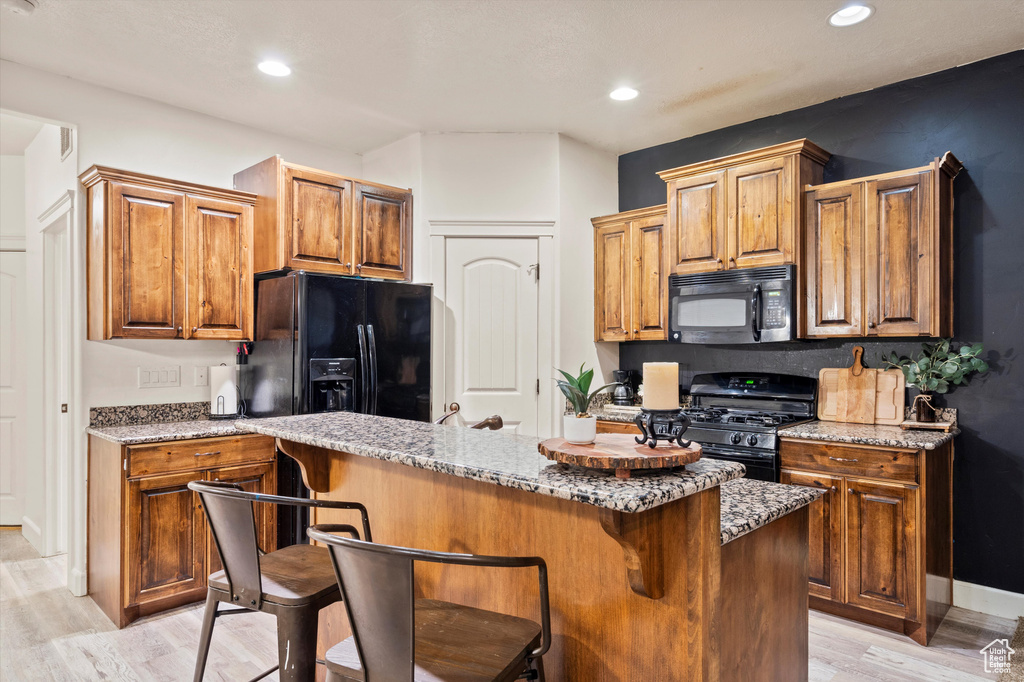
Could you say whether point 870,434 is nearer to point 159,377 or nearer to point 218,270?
point 218,270

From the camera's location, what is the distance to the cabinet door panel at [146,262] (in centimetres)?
314

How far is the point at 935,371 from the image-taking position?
3096 mm

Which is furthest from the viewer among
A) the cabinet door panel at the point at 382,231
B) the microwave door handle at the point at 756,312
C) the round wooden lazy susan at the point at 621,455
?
the cabinet door panel at the point at 382,231

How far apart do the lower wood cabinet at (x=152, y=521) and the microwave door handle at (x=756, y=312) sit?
2.83 meters

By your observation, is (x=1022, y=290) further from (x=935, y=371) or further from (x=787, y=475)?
(x=787, y=475)

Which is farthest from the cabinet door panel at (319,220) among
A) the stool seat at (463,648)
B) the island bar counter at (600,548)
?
the stool seat at (463,648)

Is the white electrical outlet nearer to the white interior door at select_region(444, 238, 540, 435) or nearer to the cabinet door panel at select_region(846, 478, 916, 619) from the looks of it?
the white interior door at select_region(444, 238, 540, 435)

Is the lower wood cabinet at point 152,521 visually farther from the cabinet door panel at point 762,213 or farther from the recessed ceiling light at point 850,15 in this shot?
the recessed ceiling light at point 850,15

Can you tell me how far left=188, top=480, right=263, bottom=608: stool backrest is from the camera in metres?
1.55

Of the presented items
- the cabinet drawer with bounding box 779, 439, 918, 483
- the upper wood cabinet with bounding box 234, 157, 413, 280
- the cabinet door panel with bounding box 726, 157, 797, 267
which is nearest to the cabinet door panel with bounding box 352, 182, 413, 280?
the upper wood cabinet with bounding box 234, 157, 413, 280

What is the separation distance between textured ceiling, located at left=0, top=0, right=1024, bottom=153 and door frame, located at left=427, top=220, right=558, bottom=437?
666 millimetres

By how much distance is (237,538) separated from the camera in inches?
63.2

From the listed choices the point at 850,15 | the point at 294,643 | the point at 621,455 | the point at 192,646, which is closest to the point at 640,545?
the point at 621,455

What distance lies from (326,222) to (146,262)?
983 mm
